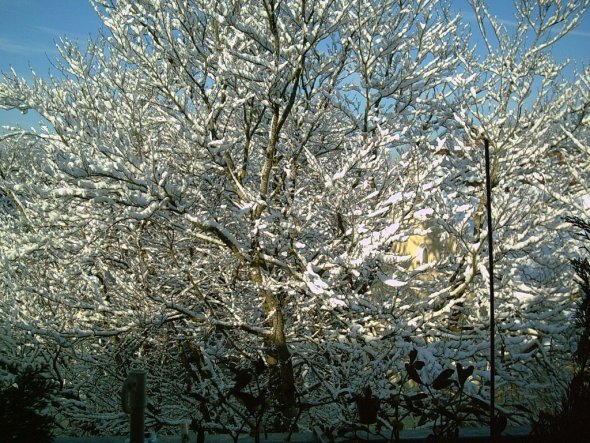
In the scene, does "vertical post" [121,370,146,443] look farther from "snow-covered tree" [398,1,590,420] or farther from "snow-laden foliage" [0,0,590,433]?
"snow-covered tree" [398,1,590,420]

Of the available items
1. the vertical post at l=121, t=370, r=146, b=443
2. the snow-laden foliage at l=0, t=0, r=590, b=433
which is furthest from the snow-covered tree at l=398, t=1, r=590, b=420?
the vertical post at l=121, t=370, r=146, b=443

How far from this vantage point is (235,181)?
17.8 feet

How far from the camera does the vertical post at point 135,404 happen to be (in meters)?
1.84

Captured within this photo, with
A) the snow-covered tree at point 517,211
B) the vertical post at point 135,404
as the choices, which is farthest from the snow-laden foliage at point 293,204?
the vertical post at point 135,404

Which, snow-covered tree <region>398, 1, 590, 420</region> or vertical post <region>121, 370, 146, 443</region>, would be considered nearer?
vertical post <region>121, 370, 146, 443</region>

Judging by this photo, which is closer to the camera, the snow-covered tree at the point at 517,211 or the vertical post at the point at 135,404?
the vertical post at the point at 135,404

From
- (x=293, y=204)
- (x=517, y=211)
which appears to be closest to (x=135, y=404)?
(x=293, y=204)

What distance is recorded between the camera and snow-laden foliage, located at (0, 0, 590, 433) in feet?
15.7

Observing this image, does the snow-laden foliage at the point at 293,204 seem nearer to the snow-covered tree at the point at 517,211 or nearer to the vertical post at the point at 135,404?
the snow-covered tree at the point at 517,211

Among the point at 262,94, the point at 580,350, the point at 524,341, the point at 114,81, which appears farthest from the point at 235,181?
the point at 580,350

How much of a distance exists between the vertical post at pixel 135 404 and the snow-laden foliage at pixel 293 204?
231cm

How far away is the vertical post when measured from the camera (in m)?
1.84

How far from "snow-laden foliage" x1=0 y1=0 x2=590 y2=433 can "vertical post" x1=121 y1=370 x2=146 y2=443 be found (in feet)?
7.58

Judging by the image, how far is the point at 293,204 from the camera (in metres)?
5.16
